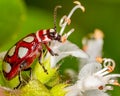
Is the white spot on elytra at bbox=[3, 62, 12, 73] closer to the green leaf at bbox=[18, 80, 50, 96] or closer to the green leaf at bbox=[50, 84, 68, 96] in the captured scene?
the green leaf at bbox=[18, 80, 50, 96]

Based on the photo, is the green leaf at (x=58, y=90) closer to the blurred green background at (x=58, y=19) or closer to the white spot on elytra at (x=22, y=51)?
the white spot on elytra at (x=22, y=51)

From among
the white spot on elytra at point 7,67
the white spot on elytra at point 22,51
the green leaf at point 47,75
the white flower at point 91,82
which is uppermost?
the white spot on elytra at point 22,51

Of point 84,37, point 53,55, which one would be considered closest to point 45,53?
point 53,55

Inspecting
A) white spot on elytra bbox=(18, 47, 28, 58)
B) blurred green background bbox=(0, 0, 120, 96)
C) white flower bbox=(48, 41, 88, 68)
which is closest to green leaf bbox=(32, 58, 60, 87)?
white flower bbox=(48, 41, 88, 68)

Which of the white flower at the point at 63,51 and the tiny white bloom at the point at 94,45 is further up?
the white flower at the point at 63,51

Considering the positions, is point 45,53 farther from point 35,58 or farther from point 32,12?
point 32,12

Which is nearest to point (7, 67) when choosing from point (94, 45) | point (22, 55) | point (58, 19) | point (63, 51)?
point (22, 55)

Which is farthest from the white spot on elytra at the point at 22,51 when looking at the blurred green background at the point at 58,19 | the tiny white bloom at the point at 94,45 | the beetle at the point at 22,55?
the tiny white bloom at the point at 94,45

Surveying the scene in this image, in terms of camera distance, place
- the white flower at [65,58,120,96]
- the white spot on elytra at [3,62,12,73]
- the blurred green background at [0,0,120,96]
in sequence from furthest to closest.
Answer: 1. the blurred green background at [0,0,120,96]
2. the white flower at [65,58,120,96]
3. the white spot on elytra at [3,62,12,73]

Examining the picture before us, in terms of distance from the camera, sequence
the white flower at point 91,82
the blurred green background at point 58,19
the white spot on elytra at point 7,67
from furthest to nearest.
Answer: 1. the blurred green background at point 58,19
2. the white flower at point 91,82
3. the white spot on elytra at point 7,67
